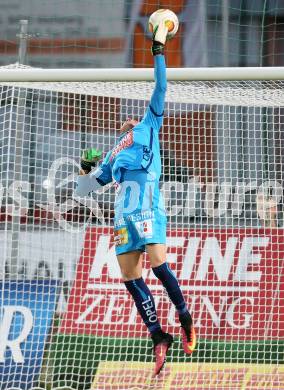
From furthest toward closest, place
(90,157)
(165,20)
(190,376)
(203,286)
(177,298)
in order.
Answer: (203,286) < (190,376) < (90,157) < (165,20) < (177,298)

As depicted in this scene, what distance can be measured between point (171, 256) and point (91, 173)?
2.41 metres

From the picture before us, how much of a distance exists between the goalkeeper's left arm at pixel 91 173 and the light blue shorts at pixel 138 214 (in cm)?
50

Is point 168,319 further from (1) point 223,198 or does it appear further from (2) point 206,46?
(2) point 206,46

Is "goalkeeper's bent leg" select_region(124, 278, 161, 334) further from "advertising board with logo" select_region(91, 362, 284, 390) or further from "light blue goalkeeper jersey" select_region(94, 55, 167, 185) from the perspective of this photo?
"advertising board with logo" select_region(91, 362, 284, 390)

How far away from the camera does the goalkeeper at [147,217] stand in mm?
5977

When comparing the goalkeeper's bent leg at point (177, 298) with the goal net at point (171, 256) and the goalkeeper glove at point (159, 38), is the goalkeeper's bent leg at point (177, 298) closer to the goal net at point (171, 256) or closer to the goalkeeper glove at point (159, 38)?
the goalkeeper glove at point (159, 38)

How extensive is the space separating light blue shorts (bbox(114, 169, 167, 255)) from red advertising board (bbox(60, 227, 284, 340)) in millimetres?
2691

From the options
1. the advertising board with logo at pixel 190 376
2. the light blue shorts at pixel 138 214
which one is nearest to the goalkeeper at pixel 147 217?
the light blue shorts at pixel 138 214

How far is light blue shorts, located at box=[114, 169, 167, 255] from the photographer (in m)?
6.01

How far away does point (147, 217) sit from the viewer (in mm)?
6020

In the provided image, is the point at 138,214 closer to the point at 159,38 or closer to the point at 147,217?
the point at 147,217

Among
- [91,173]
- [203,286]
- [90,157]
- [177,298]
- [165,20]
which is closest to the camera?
[177,298]

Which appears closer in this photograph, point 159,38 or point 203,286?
point 159,38

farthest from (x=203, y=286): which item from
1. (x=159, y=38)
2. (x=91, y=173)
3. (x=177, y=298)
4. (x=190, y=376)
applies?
(x=159, y=38)
